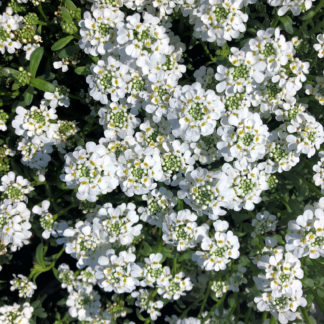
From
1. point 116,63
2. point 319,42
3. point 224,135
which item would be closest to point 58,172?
point 116,63

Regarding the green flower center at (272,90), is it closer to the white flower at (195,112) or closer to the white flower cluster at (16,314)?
the white flower at (195,112)

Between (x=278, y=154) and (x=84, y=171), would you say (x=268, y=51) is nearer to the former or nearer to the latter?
(x=278, y=154)

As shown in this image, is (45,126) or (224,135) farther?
(45,126)

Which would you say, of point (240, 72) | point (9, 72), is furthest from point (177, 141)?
point (9, 72)

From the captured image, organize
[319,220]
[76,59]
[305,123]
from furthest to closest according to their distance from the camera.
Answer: [76,59]
[305,123]
[319,220]

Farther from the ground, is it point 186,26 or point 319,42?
point 186,26

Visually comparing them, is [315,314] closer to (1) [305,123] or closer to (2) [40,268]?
(1) [305,123]
